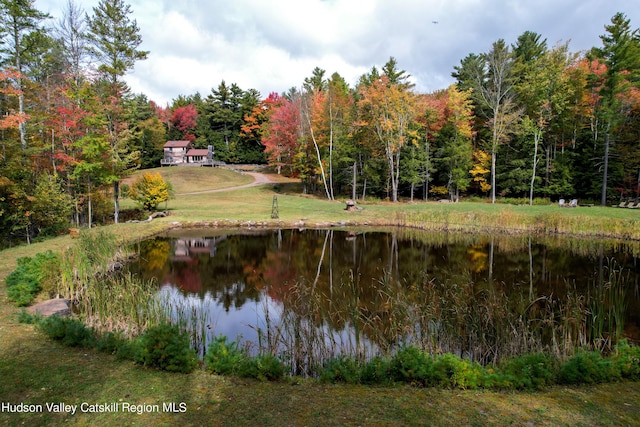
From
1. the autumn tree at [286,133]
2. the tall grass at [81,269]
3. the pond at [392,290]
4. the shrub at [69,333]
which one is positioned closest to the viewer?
the shrub at [69,333]

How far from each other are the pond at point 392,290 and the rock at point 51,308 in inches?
68.7

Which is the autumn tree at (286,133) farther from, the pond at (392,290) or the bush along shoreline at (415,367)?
the bush along shoreline at (415,367)

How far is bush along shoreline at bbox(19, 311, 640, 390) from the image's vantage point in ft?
→ 14.3

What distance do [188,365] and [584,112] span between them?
33.9 m

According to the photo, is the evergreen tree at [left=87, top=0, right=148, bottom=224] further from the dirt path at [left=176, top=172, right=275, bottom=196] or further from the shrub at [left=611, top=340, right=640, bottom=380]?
the shrub at [left=611, top=340, right=640, bottom=380]

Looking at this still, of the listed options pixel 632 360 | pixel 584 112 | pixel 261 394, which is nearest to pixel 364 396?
pixel 261 394

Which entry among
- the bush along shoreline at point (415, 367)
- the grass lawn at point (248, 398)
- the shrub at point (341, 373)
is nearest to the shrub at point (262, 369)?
the bush along shoreline at point (415, 367)

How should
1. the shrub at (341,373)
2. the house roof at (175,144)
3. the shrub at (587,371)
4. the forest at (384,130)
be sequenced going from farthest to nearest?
the house roof at (175,144)
the forest at (384,130)
the shrub at (341,373)
the shrub at (587,371)

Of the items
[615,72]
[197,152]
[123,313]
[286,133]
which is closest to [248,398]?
[123,313]

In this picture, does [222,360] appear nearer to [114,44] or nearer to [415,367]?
[415,367]

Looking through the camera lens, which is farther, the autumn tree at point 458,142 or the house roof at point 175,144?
the house roof at point 175,144

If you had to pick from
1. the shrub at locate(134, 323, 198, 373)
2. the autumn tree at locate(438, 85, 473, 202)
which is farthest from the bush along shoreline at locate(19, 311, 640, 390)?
the autumn tree at locate(438, 85, 473, 202)

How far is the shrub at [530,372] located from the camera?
14.2 ft

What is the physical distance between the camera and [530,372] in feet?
14.5
